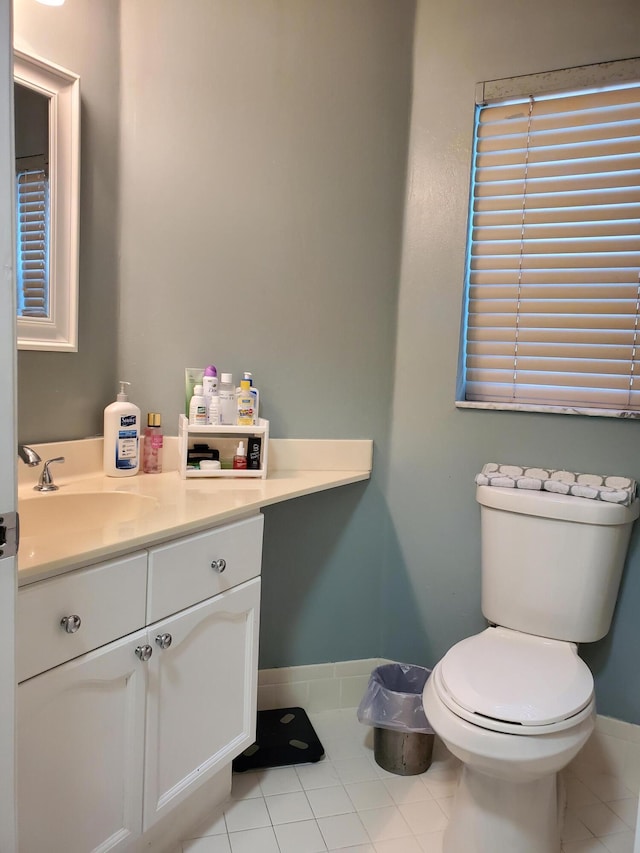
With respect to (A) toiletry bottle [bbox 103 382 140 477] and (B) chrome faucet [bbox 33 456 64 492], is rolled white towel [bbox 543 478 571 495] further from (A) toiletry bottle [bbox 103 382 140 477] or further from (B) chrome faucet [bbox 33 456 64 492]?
(B) chrome faucet [bbox 33 456 64 492]

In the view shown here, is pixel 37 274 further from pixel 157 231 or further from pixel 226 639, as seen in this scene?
pixel 226 639

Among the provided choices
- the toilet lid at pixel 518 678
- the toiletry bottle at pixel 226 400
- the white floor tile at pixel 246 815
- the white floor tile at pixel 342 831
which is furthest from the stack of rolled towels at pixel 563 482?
the white floor tile at pixel 246 815

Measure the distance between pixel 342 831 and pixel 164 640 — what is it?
77cm

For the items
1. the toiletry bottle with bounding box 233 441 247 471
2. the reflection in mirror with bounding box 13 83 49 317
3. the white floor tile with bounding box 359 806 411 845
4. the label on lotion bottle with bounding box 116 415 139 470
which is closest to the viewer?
the reflection in mirror with bounding box 13 83 49 317

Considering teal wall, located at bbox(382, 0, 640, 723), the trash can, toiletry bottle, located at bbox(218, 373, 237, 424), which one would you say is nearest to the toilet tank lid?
teal wall, located at bbox(382, 0, 640, 723)

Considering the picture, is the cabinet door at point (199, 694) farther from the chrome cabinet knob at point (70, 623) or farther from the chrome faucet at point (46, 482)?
the chrome faucet at point (46, 482)

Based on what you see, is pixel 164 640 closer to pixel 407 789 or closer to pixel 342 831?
pixel 342 831

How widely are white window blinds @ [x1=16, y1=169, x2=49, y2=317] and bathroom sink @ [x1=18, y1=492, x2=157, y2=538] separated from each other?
476 millimetres

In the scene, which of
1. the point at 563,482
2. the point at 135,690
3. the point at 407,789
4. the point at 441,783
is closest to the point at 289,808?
the point at 407,789

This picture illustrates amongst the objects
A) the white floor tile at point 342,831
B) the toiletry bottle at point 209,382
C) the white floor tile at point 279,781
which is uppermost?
the toiletry bottle at point 209,382

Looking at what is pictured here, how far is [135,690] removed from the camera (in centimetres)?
124

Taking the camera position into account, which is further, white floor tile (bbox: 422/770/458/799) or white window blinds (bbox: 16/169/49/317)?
white floor tile (bbox: 422/770/458/799)

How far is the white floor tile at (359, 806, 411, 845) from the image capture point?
1.56 m

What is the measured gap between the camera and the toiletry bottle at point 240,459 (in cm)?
177
